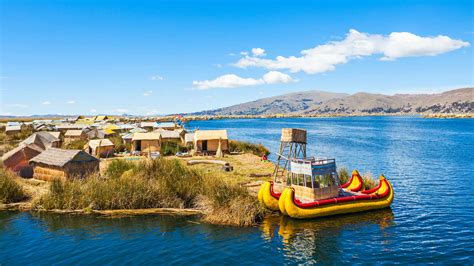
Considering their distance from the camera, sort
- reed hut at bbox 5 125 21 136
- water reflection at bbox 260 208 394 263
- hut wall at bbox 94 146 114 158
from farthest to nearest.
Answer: reed hut at bbox 5 125 21 136
hut wall at bbox 94 146 114 158
water reflection at bbox 260 208 394 263

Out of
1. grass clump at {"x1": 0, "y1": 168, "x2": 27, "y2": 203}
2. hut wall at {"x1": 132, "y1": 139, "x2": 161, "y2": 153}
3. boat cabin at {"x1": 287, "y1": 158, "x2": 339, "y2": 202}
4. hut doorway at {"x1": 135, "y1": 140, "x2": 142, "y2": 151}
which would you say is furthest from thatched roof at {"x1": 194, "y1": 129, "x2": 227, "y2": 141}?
boat cabin at {"x1": 287, "y1": 158, "x2": 339, "y2": 202}

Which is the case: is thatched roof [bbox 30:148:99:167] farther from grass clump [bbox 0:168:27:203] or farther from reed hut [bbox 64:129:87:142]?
reed hut [bbox 64:129:87:142]

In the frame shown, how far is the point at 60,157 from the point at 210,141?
20221mm

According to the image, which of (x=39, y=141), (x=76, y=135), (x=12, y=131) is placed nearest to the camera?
(x=39, y=141)

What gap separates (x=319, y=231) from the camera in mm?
18203

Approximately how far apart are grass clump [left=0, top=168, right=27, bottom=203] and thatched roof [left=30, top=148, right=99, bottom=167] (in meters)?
3.13

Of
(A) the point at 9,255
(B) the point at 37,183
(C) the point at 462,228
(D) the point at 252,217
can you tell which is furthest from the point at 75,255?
(C) the point at 462,228

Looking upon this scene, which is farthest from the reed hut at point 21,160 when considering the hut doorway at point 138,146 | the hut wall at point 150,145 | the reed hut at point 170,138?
the reed hut at point 170,138

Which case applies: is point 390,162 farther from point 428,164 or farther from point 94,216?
point 94,216

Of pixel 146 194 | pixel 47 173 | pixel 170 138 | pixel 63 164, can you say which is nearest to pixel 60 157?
pixel 63 164

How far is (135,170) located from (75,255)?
850 centimetres

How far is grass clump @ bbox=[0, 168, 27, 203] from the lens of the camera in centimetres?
2265

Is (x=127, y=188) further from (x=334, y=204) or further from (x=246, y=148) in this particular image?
(x=246, y=148)

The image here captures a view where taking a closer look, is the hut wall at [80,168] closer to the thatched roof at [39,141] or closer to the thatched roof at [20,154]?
the thatched roof at [20,154]
